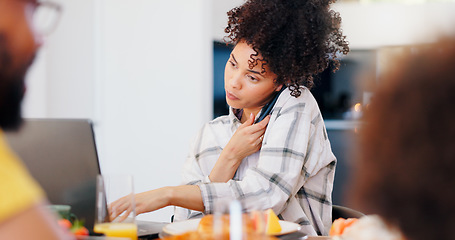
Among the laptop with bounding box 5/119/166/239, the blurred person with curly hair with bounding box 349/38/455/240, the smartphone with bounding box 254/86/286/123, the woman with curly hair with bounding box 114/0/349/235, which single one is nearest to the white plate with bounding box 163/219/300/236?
the laptop with bounding box 5/119/166/239

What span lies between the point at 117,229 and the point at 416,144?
635 mm

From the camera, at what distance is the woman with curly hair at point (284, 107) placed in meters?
1.54

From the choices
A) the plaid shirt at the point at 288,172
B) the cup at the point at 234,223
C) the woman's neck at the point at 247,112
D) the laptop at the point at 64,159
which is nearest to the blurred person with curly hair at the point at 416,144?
the cup at the point at 234,223

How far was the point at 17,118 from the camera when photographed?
0.53 metres

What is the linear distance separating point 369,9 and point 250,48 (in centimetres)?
250

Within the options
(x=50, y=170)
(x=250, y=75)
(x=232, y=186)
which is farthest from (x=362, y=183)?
(x=250, y=75)

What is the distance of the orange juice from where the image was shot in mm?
971

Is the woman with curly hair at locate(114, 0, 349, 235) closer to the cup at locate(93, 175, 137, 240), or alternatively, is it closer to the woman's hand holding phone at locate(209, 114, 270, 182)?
the woman's hand holding phone at locate(209, 114, 270, 182)

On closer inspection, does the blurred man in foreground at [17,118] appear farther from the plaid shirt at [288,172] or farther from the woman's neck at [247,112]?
the woman's neck at [247,112]

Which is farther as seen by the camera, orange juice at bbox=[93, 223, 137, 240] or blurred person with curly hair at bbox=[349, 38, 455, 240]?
orange juice at bbox=[93, 223, 137, 240]

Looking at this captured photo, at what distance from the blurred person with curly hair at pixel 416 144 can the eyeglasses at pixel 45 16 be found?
0.38 metres

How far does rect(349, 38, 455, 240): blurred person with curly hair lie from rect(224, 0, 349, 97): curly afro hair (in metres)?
1.04

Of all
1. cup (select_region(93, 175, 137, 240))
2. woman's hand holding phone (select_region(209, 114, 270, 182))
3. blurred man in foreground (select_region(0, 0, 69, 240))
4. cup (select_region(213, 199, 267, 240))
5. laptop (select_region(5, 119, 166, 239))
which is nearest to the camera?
blurred man in foreground (select_region(0, 0, 69, 240))

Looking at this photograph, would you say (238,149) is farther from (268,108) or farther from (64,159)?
(64,159)
